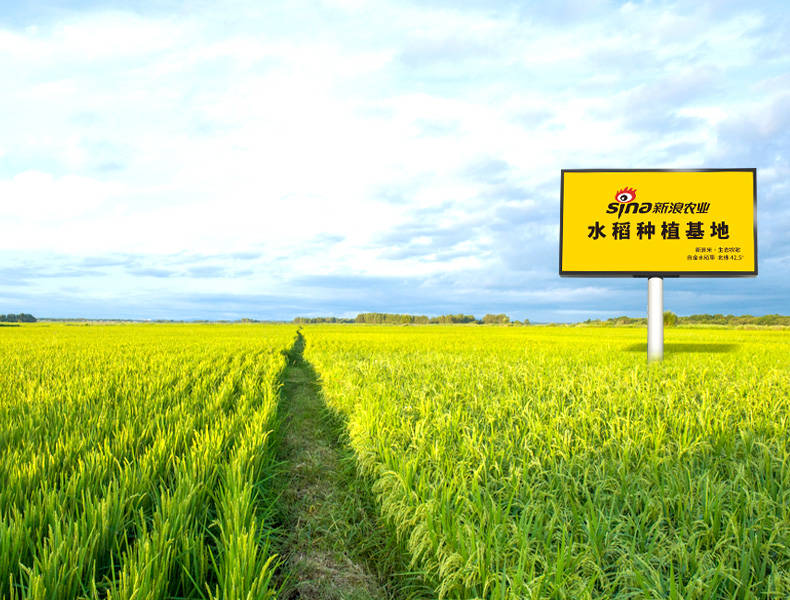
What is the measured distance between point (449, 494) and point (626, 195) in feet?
35.9

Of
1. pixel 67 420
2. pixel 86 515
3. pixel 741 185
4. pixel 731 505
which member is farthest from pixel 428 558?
pixel 741 185

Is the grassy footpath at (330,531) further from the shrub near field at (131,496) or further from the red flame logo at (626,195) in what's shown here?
the red flame logo at (626,195)

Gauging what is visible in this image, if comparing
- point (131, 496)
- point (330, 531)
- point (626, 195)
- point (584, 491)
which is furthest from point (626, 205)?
point (131, 496)

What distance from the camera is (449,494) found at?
2.67m

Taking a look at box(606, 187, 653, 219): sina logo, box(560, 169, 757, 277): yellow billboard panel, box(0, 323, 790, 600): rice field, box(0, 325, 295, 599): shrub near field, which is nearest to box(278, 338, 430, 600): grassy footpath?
box(0, 323, 790, 600): rice field

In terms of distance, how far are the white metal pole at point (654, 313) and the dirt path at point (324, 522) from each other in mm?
8859

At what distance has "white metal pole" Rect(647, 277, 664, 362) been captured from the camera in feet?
36.3

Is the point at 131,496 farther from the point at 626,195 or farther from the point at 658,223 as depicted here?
the point at 658,223

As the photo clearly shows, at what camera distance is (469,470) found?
310 cm

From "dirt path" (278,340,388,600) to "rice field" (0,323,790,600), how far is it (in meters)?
0.17

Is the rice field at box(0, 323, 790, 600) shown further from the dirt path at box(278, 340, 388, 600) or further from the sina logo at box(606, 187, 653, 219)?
the sina logo at box(606, 187, 653, 219)

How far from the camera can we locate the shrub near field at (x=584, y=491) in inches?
82.4

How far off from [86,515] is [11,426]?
10.1ft

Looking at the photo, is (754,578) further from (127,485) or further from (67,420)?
(67,420)
